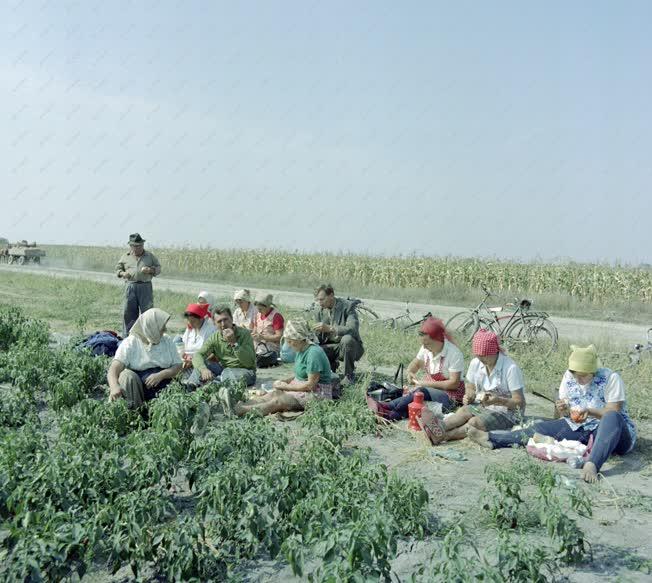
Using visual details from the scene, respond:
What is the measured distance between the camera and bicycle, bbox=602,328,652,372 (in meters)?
10.6

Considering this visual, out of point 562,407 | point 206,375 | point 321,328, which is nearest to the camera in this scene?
point 562,407

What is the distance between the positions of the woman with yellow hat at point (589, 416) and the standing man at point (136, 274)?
260 inches

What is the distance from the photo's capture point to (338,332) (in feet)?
29.8

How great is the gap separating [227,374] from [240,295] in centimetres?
228

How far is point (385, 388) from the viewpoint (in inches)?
309

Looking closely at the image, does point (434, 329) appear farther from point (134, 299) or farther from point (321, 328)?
point (134, 299)

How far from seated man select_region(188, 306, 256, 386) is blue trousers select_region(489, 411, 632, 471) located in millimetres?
3073

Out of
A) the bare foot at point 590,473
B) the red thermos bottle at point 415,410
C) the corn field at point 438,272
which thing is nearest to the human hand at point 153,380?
the red thermos bottle at point 415,410

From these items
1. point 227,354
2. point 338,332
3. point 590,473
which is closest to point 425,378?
point 338,332

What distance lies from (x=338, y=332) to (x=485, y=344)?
2.67m

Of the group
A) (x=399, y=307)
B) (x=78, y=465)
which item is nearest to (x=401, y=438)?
(x=78, y=465)

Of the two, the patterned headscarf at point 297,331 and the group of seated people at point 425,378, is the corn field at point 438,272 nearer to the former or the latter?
the group of seated people at point 425,378

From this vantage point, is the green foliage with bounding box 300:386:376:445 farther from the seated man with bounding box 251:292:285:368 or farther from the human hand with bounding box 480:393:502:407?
the seated man with bounding box 251:292:285:368

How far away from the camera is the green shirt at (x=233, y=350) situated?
27.7ft
